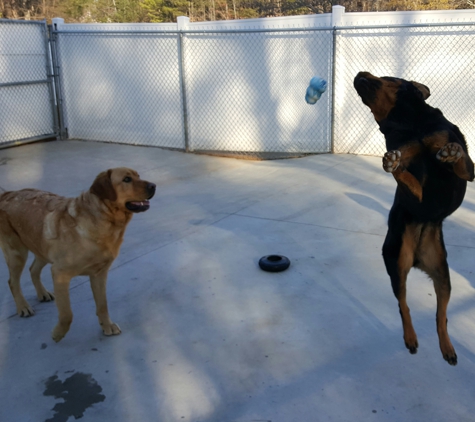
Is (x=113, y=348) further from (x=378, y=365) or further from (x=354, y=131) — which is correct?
(x=354, y=131)

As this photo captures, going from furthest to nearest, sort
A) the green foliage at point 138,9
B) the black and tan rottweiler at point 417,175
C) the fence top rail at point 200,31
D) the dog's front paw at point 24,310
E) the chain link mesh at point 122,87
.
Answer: the green foliage at point 138,9 → the chain link mesh at point 122,87 → the fence top rail at point 200,31 → the dog's front paw at point 24,310 → the black and tan rottweiler at point 417,175

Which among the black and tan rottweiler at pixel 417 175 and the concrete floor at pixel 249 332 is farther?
the concrete floor at pixel 249 332

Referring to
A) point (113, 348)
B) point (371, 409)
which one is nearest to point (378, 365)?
point (371, 409)

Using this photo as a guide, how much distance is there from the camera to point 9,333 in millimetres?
3609

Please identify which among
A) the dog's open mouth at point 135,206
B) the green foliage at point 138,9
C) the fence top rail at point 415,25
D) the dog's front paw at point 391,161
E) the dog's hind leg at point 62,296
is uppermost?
the green foliage at point 138,9

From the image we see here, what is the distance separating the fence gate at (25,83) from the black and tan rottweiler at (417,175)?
29.0 ft

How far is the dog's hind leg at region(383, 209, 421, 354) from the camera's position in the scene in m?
2.87

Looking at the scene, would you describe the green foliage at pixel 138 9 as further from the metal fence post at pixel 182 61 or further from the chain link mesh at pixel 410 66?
the chain link mesh at pixel 410 66

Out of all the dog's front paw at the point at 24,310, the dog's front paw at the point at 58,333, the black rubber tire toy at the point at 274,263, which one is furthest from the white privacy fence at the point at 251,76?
the dog's front paw at the point at 58,333

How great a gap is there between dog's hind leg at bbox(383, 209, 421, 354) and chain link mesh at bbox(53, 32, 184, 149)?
289 inches

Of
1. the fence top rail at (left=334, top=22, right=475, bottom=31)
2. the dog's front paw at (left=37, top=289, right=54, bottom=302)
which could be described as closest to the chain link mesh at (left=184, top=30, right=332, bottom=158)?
the fence top rail at (left=334, top=22, right=475, bottom=31)

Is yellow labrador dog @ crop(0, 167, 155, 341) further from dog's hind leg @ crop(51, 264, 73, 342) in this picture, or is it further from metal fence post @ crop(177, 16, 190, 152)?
metal fence post @ crop(177, 16, 190, 152)

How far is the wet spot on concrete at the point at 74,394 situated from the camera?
9.13 feet

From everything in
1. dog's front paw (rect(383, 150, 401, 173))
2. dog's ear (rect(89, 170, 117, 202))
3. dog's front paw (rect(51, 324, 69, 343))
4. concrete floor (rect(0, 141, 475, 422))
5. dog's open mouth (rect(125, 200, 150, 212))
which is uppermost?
dog's front paw (rect(383, 150, 401, 173))
